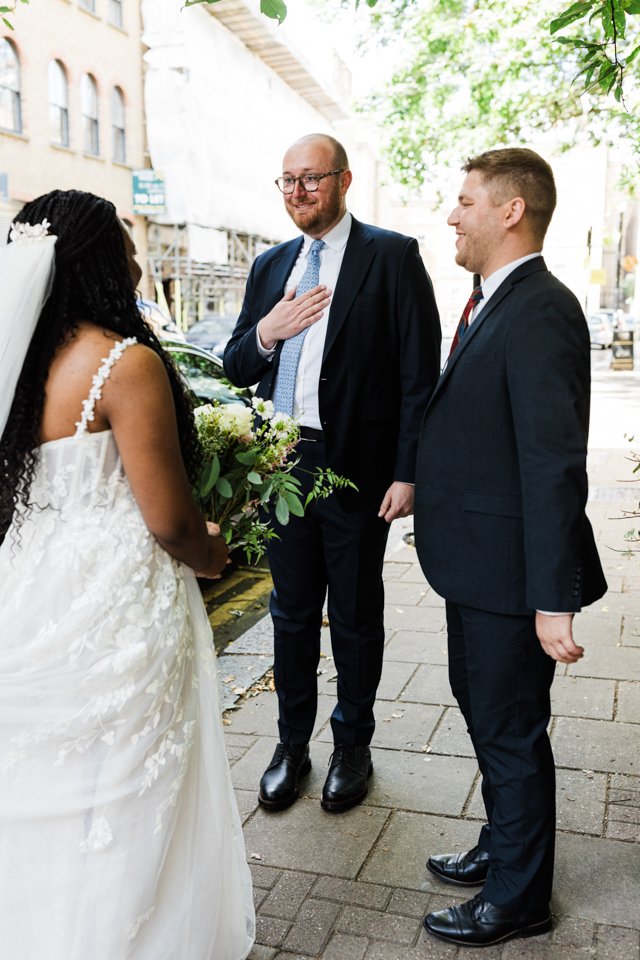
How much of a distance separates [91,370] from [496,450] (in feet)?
3.61

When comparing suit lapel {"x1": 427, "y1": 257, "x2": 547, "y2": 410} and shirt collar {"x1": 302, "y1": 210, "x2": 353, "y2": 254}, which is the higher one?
shirt collar {"x1": 302, "y1": 210, "x2": 353, "y2": 254}

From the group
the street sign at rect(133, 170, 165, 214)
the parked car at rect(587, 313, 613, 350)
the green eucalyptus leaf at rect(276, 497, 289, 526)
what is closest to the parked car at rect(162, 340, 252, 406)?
the green eucalyptus leaf at rect(276, 497, 289, 526)

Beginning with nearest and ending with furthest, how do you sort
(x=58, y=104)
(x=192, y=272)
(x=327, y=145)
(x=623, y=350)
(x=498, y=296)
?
(x=498, y=296) < (x=327, y=145) < (x=58, y=104) < (x=192, y=272) < (x=623, y=350)

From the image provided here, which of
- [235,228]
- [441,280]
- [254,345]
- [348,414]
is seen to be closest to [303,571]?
[348,414]

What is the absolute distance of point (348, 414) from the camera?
139 inches

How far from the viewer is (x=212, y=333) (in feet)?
73.4

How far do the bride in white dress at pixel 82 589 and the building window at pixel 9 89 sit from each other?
63.5 feet

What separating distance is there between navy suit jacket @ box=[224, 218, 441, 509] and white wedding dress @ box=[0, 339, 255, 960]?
138 centimetres

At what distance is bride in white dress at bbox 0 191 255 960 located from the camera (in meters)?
2.18

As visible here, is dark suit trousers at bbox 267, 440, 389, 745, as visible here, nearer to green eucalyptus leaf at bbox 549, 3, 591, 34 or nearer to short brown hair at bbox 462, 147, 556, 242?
short brown hair at bbox 462, 147, 556, 242

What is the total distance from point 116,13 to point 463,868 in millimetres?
24798

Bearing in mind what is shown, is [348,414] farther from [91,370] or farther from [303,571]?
[91,370]

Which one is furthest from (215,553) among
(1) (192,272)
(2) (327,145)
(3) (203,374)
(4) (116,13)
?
(1) (192,272)

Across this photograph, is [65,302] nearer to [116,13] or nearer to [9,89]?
[9,89]
